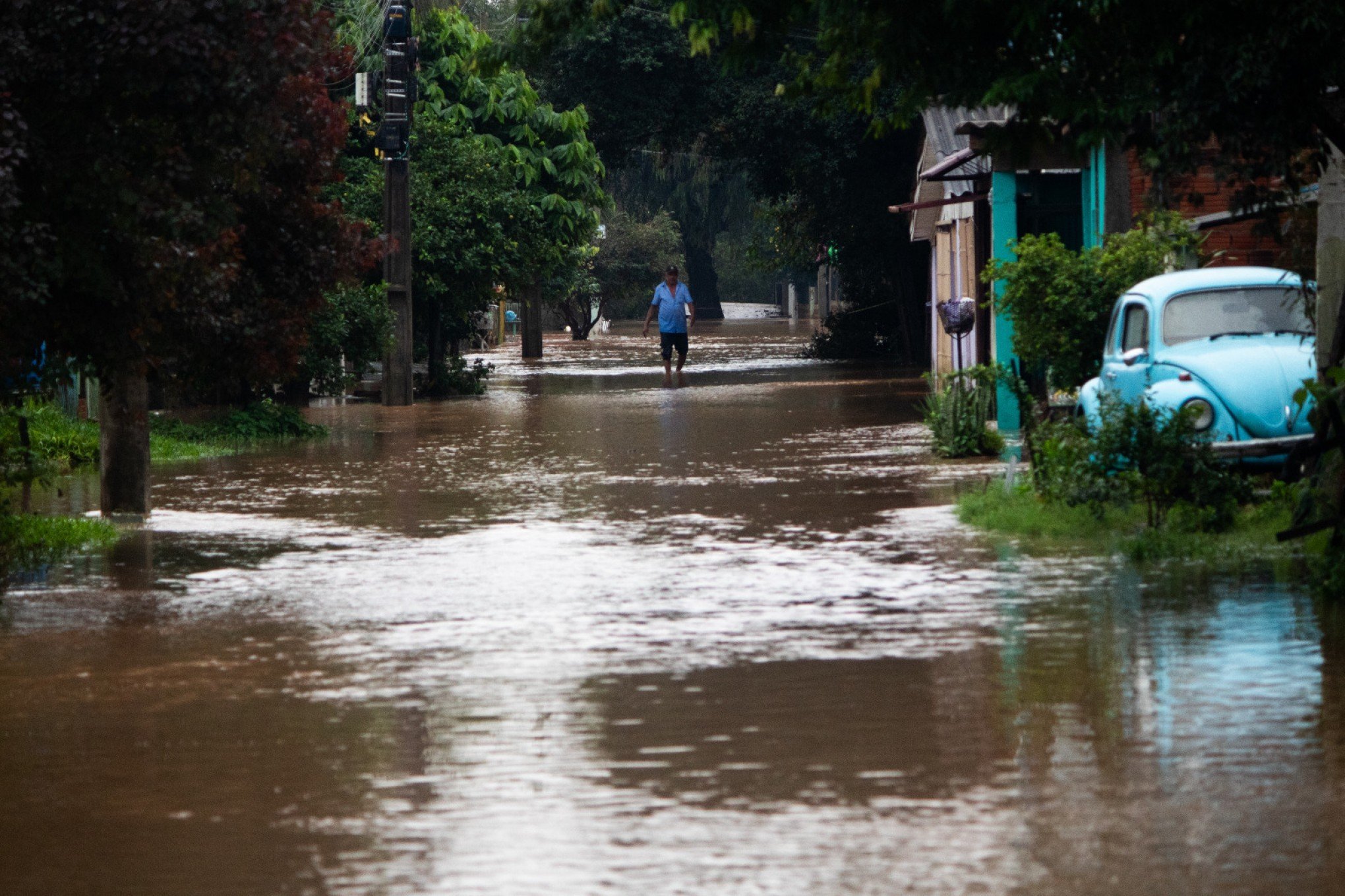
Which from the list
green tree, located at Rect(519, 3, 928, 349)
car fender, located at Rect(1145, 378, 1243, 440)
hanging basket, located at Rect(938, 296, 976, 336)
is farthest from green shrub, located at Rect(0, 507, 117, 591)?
green tree, located at Rect(519, 3, 928, 349)

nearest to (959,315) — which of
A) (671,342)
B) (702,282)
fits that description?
Result: (671,342)

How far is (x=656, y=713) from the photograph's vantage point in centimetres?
789

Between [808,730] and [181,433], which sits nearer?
[808,730]

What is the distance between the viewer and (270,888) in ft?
18.7

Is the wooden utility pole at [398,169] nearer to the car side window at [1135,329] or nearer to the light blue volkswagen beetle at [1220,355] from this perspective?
the car side window at [1135,329]

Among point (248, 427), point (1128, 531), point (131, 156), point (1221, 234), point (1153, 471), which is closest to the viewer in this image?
point (131, 156)

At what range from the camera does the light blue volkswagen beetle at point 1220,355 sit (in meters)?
13.6

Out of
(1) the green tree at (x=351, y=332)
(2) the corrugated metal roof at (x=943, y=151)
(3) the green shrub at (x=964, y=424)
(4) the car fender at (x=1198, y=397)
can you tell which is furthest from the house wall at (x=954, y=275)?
(4) the car fender at (x=1198, y=397)

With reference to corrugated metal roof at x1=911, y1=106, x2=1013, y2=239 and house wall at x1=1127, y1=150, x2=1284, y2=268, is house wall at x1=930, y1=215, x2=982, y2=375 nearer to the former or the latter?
corrugated metal roof at x1=911, y1=106, x2=1013, y2=239

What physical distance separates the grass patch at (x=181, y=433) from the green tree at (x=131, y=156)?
705cm

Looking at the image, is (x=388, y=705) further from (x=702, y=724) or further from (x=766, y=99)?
(x=766, y=99)

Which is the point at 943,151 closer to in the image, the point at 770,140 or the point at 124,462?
the point at 770,140

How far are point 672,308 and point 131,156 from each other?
79.4 feet

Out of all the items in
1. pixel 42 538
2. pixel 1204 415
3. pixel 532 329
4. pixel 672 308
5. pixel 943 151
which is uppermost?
pixel 943 151
